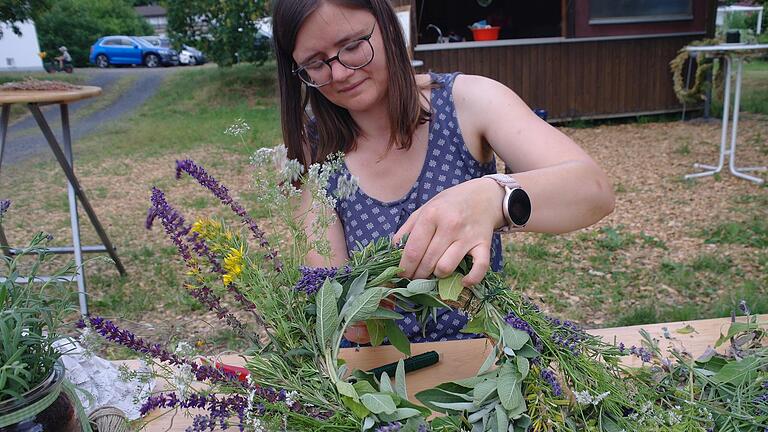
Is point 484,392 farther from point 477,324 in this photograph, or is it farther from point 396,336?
point 396,336

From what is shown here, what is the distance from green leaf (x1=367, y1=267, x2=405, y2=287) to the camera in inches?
38.0

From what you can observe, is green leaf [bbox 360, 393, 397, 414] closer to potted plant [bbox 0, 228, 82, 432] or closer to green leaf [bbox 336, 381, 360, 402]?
green leaf [bbox 336, 381, 360, 402]

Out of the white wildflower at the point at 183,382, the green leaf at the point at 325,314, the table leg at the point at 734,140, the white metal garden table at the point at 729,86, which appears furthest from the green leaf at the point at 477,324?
the table leg at the point at 734,140

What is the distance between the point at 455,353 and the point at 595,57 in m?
8.88

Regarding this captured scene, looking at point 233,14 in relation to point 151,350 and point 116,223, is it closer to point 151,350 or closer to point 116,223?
point 116,223

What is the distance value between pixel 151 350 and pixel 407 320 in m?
0.97

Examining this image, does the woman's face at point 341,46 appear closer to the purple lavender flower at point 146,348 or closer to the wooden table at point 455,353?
the wooden table at point 455,353

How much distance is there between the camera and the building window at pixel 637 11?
8.96 metres

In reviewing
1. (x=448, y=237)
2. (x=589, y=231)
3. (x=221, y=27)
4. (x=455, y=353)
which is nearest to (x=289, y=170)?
(x=448, y=237)

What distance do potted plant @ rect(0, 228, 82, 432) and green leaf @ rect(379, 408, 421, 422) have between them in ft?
1.29

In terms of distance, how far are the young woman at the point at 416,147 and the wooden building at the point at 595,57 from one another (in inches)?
282

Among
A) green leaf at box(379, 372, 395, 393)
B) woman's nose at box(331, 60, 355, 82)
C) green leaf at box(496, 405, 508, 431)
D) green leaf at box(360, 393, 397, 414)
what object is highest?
woman's nose at box(331, 60, 355, 82)

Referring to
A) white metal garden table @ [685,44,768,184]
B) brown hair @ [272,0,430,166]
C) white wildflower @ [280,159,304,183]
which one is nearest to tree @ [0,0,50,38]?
white metal garden table @ [685,44,768,184]

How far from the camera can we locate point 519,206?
1.14 metres
